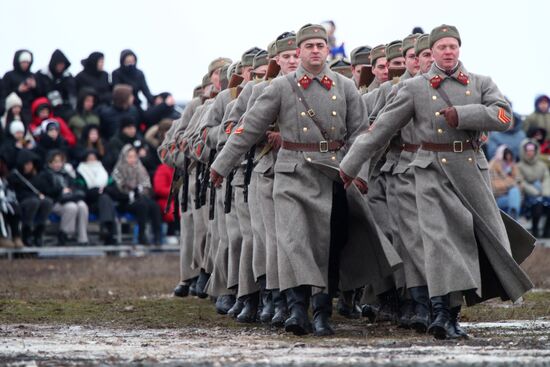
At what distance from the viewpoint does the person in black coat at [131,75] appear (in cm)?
2772

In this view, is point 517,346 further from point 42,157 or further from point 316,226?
point 42,157

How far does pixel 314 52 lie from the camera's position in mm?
12695

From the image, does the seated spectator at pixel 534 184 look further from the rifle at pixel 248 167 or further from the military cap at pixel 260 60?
the rifle at pixel 248 167

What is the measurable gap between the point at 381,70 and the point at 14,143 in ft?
35.9

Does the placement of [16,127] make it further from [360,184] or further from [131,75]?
[360,184]

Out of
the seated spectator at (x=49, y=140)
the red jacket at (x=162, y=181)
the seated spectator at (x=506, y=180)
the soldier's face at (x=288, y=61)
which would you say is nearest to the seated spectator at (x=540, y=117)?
the seated spectator at (x=506, y=180)

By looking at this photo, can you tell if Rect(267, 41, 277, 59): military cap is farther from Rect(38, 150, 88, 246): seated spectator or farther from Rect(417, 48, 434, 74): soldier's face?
Rect(38, 150, 88, 246): seated spectator

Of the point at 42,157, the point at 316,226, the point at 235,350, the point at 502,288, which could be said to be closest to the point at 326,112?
the point at 316,226

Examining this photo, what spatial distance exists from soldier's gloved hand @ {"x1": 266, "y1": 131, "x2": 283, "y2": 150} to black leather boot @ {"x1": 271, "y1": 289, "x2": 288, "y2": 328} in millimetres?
1098

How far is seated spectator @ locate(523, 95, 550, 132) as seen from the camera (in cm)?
2936

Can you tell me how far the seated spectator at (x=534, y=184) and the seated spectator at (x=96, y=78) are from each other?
6.91 meters

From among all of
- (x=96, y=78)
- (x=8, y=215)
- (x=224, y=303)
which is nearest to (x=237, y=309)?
(x=224, y=303)

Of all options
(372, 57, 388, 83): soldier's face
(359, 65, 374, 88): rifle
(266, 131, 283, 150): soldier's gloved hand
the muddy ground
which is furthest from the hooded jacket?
(266, 131, 283, 150): soldier's gloved hand

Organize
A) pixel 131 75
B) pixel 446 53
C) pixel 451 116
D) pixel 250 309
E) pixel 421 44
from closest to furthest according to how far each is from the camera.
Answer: pixel 451 116, pixel 446 53, pixel 421 44, pixel 250 309, pixel 131 75
